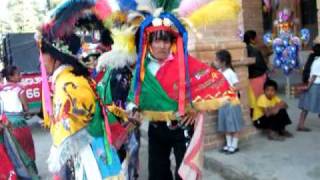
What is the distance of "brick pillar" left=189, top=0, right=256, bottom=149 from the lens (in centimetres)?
646

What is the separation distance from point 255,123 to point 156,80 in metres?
3.80

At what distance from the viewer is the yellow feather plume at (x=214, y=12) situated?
3.72 meters

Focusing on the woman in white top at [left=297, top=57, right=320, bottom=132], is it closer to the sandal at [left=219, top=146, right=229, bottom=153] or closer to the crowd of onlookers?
the crowd of onlookers

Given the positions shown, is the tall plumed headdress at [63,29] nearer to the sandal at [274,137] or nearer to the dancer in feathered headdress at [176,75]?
the dancer in feathered headdress at [176,75]

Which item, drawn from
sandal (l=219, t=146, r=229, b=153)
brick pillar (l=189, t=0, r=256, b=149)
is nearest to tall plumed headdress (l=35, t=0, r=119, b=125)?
brick pillar (l=189, t=0, r=256, b=149)

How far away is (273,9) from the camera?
14.2m

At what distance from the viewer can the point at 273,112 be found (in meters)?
6.94

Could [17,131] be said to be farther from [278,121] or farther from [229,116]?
[278,121]

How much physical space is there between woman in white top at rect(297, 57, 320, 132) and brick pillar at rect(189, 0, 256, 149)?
78 cm

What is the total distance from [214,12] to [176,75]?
534mm

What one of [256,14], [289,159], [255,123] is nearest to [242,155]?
[289,159]

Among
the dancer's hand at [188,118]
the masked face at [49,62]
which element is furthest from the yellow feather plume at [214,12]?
the masked face at [49,62]

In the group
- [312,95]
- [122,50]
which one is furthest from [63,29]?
[312,95]

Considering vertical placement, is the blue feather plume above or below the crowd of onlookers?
above
